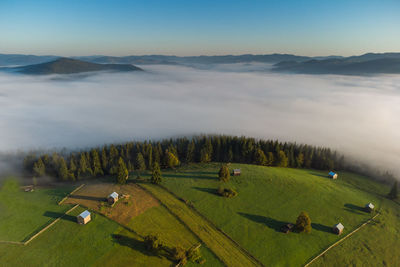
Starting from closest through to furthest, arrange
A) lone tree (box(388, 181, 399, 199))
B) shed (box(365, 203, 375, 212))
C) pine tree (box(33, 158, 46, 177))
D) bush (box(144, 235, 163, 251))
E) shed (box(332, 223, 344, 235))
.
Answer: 1. bush (box(144, 235, 163, 251))
2. shed (box(332, 223, 344, 235))
3. shed (box(365, 203, 375, 212))
4. lone tree (box(388, 181, 399, 199))
5. pine tree (box(33, 158, 46, 177))

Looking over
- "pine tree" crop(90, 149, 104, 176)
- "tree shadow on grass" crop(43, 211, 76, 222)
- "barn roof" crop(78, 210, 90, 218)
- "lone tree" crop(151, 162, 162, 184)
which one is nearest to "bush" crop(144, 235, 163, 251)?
"barn roof" crop(78, 210, 90, 218)

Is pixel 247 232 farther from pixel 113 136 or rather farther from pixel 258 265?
pixel 113 136

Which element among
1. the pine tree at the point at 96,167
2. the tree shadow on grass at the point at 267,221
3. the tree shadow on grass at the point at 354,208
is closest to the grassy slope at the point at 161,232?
the tree shadow on grass at the point at 267,221

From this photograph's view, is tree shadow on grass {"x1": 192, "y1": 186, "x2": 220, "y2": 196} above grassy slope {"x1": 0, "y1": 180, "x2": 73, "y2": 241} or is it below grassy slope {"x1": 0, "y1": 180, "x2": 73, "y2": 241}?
above


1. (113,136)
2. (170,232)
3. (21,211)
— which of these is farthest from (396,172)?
(113,136)

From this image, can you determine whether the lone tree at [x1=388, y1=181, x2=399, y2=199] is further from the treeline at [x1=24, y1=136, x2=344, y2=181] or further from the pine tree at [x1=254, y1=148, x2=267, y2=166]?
the pine tree at [x1=254, y1=148, x2=267, y2=166]

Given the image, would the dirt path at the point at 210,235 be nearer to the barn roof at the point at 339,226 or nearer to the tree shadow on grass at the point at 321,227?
the tree shadow on grass at the point at 321,227
